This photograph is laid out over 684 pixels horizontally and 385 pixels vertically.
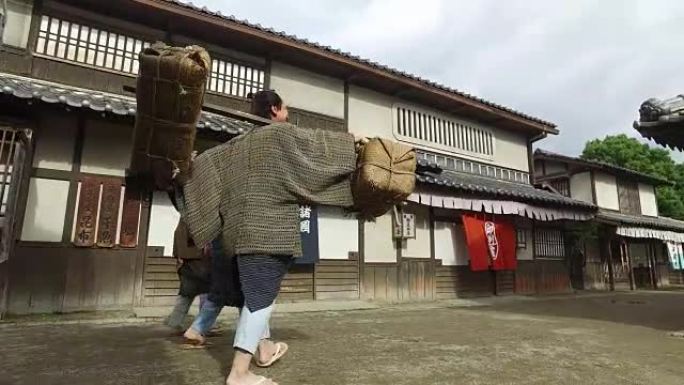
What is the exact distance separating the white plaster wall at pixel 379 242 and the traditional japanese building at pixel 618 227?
9896 millimetres

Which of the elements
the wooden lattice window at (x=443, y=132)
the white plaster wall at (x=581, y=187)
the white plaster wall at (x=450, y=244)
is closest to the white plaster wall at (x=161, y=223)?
the wooden lattice window at (x=443, y=132)

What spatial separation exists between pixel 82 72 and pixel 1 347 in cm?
546

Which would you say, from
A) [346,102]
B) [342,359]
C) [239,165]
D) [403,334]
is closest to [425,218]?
[346,102]

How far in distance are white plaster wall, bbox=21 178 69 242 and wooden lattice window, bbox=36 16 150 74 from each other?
8.08 ft

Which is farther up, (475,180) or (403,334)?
(475,180)

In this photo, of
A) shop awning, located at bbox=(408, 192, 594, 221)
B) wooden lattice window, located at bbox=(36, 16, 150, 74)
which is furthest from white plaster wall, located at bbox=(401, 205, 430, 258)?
wooden lattice window, located at bbox=(36, 16, 150, 74)

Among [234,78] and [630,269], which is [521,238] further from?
[234,78]

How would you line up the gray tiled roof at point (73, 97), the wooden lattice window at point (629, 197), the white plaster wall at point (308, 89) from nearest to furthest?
1. the gray tiled roof at point (73, 97)
2. the white plaster wall at point (308, 89)
3. the wooden lattice window at point (629, 197)

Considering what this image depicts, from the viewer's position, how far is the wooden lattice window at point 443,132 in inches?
472

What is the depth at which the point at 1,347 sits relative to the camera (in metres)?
4.05

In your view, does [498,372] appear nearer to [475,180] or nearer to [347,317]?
[347,317]

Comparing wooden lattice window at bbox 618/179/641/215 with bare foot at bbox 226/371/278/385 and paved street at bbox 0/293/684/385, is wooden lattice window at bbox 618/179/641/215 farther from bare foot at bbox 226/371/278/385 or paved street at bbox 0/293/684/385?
bare foot at bbox 226/371/278/385

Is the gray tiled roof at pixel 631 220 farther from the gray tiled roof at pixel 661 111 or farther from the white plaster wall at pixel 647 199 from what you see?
the gray tiled roof at pixel 661 111

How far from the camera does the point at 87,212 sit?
23.3 ft
